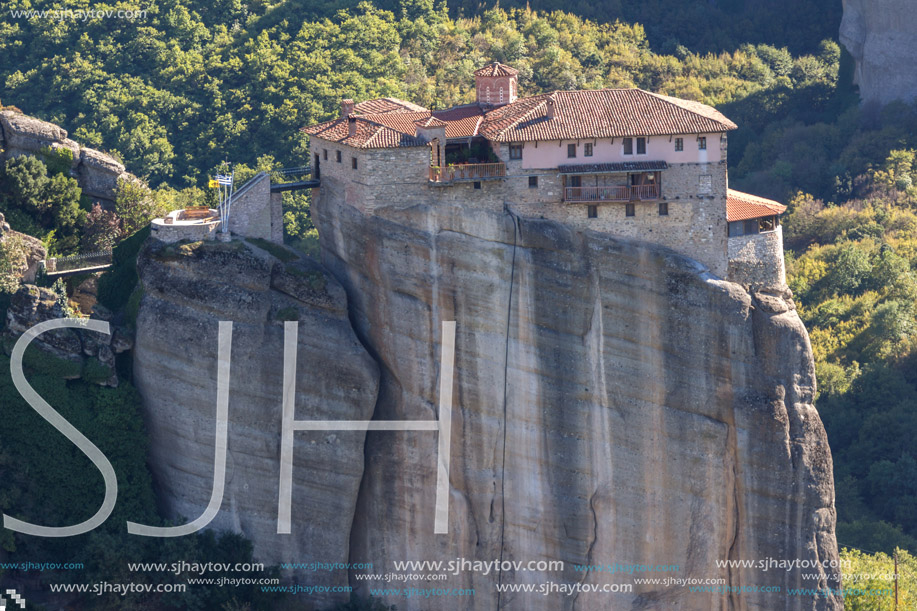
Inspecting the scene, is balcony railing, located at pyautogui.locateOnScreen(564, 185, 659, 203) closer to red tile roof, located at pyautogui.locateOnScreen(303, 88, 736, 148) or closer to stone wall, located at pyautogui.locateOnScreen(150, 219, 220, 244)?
red tile roof, located at pyautogui.locateOnScreen(303, 88, 736, 148)

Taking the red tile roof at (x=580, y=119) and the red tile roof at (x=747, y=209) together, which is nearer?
the red tile roof at (x=580, y=119)

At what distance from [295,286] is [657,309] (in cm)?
1335

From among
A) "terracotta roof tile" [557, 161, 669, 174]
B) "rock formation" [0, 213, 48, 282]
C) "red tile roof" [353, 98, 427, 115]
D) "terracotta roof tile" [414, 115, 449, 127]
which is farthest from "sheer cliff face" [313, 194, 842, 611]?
"rock formation" [0, 213, 48, 282]

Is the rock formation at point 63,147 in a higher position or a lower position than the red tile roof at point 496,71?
lower

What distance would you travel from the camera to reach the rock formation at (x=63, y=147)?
68.6m

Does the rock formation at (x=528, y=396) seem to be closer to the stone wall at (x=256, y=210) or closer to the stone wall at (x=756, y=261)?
the stone wall at (x=756, y=261)

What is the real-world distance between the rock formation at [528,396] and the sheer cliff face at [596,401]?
2.9 inches

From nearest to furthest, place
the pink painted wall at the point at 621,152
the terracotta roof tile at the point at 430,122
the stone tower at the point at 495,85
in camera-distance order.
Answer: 1. the pink painted wall at the point at 621,152
2. the terracotta roof tile at the point at 430,122
3. the stone tower at the point at 495,85

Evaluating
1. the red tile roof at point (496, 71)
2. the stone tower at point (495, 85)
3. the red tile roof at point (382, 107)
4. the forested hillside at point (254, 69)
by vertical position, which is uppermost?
the forested hillside at point (254, 69)

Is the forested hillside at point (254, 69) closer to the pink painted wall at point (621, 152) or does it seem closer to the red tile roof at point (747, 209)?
the pink painted wall at point (621, 152)

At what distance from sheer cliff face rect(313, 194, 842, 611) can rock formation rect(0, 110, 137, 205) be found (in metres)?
13.9

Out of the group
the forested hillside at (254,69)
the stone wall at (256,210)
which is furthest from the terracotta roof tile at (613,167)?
the forested hillside at (254,69)

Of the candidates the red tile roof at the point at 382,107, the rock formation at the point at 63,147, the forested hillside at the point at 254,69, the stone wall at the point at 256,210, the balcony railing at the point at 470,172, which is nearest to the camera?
the balcony railing at the point at 470,172

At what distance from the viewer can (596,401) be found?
2352 inches
